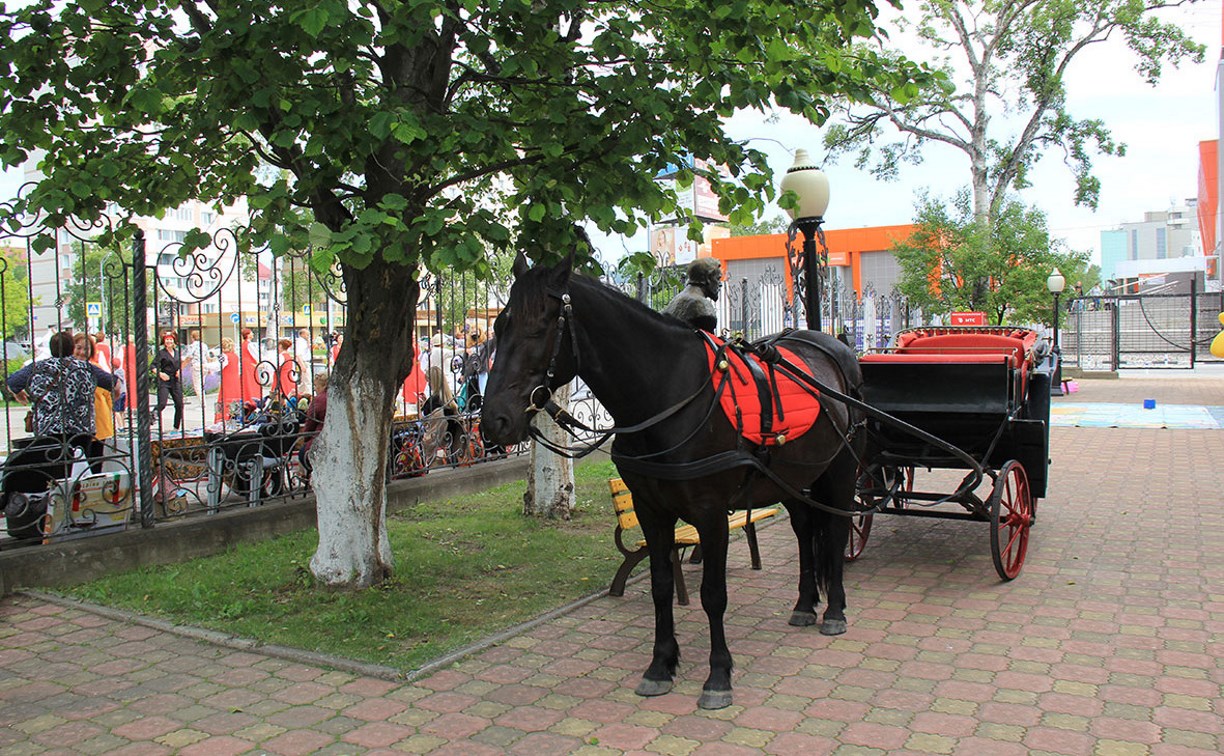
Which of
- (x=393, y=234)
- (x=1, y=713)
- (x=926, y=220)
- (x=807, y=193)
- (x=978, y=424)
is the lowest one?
(x=1, y=713)

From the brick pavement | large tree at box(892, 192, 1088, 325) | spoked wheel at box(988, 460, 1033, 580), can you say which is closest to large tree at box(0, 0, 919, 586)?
the brick pavement

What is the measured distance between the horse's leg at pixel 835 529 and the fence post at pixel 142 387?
4.91m

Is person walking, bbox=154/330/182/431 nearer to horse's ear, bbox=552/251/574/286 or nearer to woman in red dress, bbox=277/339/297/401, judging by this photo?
woman in red dress, bbox=277/339/297/401

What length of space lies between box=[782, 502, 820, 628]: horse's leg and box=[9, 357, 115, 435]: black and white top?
5.40 metres

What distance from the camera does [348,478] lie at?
19.7 feet

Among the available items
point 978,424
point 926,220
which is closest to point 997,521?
point 978,424

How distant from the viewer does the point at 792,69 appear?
17.2ft

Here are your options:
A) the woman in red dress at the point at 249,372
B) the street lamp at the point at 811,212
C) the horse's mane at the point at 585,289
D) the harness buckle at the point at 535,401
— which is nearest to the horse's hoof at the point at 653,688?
the harness buckle at the point at 535,401

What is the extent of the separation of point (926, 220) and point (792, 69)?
2156cm

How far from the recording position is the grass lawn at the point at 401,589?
5.27 meters

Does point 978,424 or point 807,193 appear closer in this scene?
point 978,424

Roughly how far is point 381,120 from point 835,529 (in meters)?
3.57

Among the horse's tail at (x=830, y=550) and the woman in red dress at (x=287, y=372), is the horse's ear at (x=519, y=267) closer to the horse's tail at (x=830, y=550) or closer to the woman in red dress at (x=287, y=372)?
the horse's tail at (x=830, y=550)

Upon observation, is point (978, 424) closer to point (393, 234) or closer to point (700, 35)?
point (700, 35)
